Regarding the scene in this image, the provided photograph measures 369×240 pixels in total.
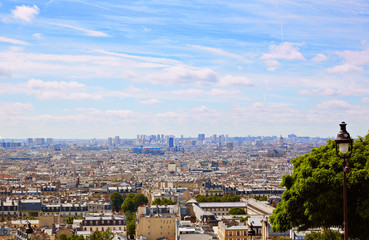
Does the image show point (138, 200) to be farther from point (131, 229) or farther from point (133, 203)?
point (131, 229)

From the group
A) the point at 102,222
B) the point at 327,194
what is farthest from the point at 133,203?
the point at 327,194

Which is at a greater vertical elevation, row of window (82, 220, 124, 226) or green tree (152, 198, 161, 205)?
green tree (152, 198, 161, 205)

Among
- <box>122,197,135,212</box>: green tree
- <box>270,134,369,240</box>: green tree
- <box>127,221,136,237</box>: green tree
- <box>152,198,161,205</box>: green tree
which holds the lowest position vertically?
<box>127,221,136,237</box>: green tree

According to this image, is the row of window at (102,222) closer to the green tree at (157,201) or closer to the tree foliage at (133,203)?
the green tree at (157,201)

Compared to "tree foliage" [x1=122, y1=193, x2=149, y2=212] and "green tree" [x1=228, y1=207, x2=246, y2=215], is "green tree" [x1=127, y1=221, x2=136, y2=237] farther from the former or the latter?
"tree foliage" [x1=122, y1=193, x2=149, y2=212]

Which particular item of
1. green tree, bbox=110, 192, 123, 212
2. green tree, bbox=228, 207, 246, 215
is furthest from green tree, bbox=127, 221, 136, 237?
green tree, bbox=110, 192, 123, 212

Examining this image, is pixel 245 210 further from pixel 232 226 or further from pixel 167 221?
pixel 232 226

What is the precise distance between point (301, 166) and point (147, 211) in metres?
41.5

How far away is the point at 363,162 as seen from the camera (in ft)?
80.8

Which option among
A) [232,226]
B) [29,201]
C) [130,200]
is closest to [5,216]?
[29,201]

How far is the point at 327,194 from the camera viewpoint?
23.9 m

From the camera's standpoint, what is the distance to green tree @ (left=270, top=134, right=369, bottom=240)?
2380 centimetres

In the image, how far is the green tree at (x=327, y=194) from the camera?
23797 mm

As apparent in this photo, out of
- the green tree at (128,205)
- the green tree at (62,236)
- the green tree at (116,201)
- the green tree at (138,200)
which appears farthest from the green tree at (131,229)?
the green tree at (116,201)
